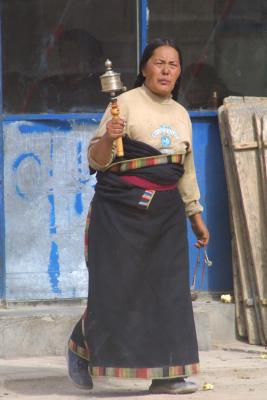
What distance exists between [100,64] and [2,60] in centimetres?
65

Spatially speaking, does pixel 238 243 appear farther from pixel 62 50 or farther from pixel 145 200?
pixel 145 200

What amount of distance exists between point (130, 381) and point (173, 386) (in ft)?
2.37

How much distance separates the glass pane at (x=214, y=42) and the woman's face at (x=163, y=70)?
1931 millimetres

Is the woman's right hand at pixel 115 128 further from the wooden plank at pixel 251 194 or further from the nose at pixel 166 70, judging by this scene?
the wooden plank at pixel 251 194

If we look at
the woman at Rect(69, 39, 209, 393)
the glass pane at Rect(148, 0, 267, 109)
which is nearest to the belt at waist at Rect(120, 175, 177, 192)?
the woman at Rect(69, 39, 209, 393)

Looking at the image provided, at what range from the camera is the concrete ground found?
6.57m

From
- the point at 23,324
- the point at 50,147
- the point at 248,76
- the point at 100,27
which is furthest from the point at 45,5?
the point at 23,324

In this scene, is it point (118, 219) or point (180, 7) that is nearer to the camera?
point (118, 219)

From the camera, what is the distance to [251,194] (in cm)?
795

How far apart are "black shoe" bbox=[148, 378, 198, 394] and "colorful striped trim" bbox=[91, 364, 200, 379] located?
10 centimetres

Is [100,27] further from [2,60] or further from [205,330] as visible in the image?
[205,330]

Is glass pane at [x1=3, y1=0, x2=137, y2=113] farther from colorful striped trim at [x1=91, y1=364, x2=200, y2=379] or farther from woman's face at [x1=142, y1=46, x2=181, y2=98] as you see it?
colorful striped trim at [x1=91, y1=364, x2=200, y2=379]

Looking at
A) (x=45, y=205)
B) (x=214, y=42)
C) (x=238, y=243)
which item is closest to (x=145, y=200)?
(x=45, y=205)

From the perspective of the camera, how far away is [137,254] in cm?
619
